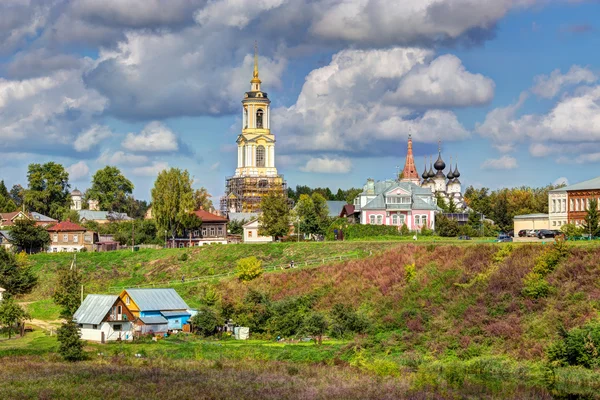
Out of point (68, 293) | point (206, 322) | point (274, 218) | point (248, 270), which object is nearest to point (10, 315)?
point (68, 293)

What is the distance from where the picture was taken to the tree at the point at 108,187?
147 m

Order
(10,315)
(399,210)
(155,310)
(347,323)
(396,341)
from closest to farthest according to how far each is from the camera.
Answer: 1. (396,341)
2. (347,323)
3. (155,310)
4. (10,315)
5. (399,210)

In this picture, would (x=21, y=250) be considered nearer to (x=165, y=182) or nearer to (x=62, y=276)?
(x=165, y=182)

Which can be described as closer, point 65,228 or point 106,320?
point 106,320

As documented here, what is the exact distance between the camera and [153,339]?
55.5m

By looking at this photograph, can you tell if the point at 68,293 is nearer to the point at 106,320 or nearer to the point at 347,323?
the point at 106,320

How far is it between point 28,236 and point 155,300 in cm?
4088

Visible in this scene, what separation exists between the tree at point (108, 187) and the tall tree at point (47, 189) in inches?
279

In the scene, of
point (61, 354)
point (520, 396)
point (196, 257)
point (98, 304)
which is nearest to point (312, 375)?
point (520, 396)

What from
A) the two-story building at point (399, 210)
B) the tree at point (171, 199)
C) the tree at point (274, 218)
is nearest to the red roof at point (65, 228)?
Answer: the tree at point (171, 199)

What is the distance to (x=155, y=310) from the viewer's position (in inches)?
2297

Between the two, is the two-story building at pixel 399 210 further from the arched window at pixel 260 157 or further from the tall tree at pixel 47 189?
the tall tree at pixel 47 189

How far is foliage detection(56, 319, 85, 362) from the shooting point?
157 feet

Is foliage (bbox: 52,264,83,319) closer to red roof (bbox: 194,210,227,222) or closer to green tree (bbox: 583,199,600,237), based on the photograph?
red roof (bbox: 194,210,227,222)
